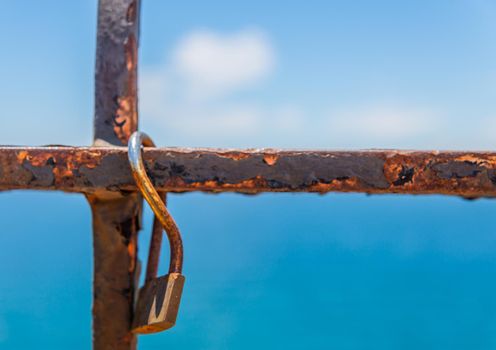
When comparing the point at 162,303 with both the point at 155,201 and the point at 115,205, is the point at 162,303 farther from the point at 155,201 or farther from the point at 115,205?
the point at 115,205

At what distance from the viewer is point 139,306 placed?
2.42 feet

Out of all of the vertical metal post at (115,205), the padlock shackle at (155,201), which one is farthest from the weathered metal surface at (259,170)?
the vertical metal post at (115,205)

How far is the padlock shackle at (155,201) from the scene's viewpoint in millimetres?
617

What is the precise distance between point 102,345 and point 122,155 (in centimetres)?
35

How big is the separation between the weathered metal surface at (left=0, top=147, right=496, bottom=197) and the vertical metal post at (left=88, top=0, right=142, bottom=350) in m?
0.13

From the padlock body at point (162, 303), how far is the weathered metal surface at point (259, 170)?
114mm

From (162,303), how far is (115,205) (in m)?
0.24

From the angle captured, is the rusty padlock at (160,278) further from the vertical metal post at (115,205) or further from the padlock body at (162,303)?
the vertical metal post at (115,205)

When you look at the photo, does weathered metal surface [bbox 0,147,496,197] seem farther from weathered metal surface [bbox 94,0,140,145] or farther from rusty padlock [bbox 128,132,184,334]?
weathered metal surface [bbox 94,0,140,145]

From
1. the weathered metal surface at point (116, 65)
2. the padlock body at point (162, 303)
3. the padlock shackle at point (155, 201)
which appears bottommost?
the padlock body at point (162, 303)

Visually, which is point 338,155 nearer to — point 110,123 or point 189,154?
point 189,154

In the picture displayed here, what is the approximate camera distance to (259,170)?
0.64 metres

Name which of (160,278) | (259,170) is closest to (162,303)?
(160,278)

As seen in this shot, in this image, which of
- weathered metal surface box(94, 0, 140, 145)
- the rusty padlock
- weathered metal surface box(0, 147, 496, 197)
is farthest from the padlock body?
weathered metal surface box(94, 0, 140, 145)
